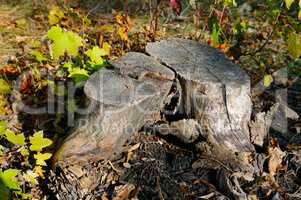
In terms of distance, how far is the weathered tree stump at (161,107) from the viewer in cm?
274

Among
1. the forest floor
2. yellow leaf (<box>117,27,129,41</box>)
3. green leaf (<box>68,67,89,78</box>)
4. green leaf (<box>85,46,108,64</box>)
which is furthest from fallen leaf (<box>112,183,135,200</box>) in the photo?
yellow leaf (<box>117,27,129,41</box>)

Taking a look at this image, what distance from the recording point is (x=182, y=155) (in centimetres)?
287

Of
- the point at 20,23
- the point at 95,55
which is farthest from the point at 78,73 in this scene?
the point at 20,23

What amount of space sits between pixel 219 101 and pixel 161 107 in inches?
15.8

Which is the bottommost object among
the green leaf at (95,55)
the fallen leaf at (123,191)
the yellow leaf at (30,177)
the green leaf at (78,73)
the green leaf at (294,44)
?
the yellow leaf at (30,177)

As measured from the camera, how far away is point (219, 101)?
2861mm

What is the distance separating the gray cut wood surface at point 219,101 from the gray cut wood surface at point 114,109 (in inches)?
6.0

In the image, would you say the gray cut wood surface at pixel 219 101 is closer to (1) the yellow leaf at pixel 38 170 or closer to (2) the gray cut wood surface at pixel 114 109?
(2) the gray cut wood surface at pixel 114 109

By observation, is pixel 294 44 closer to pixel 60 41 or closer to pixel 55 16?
pixel 60 41

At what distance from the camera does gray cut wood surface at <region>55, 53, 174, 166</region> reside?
107 inches

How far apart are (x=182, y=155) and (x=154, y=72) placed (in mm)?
580

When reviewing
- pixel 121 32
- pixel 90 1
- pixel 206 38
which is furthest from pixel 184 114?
pixel 90 1

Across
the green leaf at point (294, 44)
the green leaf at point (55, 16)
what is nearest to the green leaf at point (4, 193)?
the green leaf at point (55, 16)

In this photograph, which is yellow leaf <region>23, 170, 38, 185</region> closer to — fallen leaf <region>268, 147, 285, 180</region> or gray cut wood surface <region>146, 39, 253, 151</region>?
gray cut wood surface <region>146, 39, 253, 151</region>
